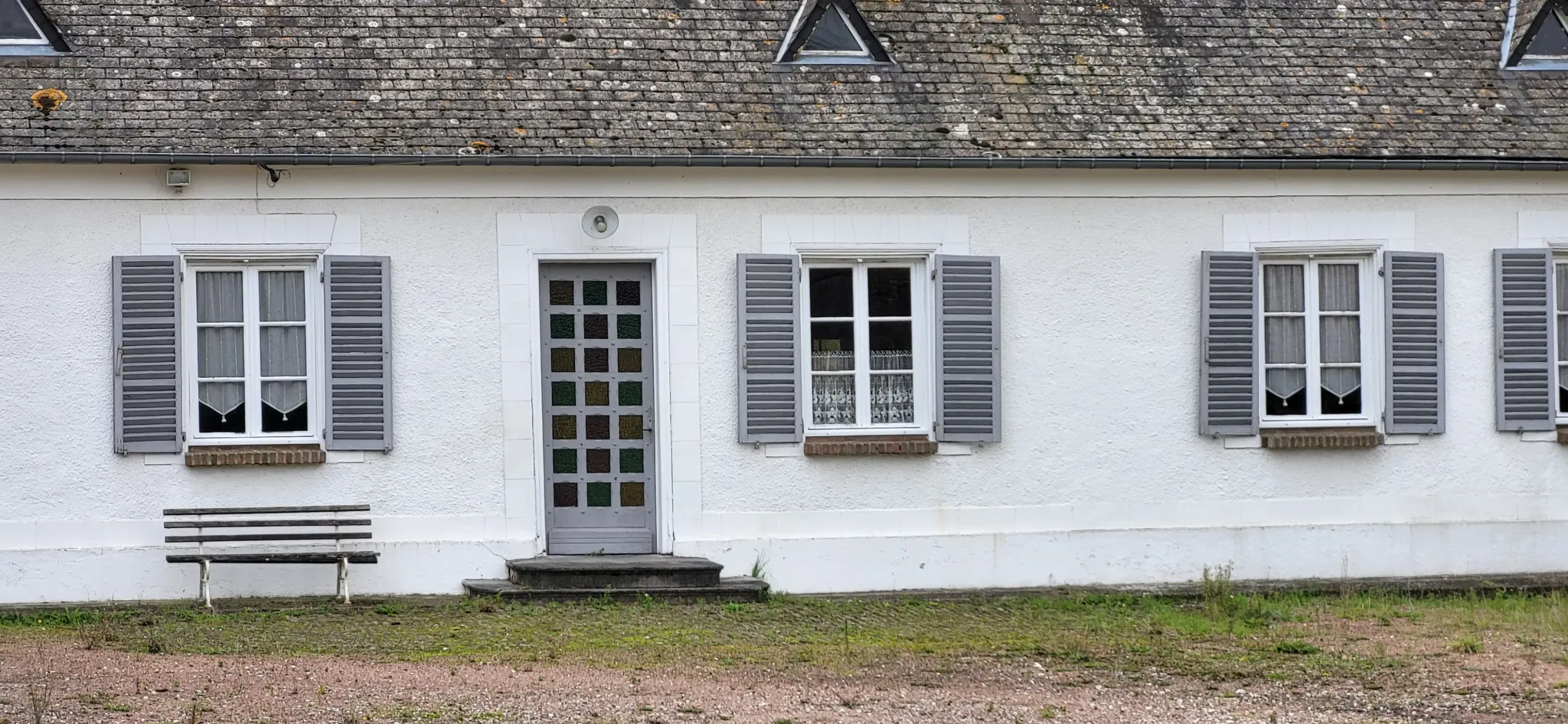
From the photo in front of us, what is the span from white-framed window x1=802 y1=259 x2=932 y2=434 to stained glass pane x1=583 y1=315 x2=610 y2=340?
4.35ft

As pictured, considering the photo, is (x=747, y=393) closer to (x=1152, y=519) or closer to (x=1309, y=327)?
(x=1152, y=519)

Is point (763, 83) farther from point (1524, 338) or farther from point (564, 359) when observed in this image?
point (1524, 338)

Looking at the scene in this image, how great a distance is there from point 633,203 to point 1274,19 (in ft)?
16.0

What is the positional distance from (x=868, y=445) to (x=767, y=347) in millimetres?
928

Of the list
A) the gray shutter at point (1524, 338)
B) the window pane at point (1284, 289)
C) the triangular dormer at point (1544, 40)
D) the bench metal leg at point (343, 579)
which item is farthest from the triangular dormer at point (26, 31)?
the triangular dormer at point (1544, 40)

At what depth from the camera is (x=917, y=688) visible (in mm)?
9875

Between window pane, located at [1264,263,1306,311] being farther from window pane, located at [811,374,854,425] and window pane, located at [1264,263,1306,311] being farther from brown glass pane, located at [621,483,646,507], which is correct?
brown glass pane, located at [621,483,646,507]

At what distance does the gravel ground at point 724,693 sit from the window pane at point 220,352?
9.65 ft

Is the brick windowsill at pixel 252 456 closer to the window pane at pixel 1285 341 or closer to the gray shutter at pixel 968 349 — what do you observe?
the gray shutter at pixel 968 349

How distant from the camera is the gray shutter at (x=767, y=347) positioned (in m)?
13.6

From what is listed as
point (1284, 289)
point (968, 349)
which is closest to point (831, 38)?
point (968, 349)

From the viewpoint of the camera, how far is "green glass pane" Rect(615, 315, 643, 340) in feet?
45.4

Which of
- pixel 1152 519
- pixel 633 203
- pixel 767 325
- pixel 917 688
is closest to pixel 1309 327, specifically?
pixel 1152 519

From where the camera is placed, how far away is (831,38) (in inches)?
564
